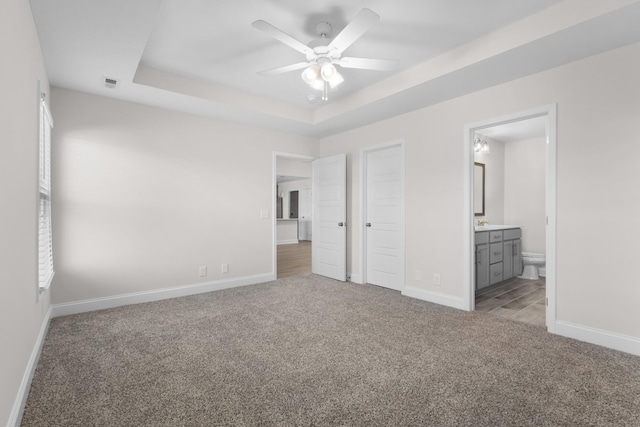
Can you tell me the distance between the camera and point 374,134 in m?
4.48

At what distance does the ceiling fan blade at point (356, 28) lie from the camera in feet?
6.20

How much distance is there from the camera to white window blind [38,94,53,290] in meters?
2.52

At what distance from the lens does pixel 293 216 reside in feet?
41.6

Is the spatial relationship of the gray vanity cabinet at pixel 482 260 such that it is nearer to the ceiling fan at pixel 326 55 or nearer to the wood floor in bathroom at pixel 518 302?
the wood floor in bathroom at pixel 518 302

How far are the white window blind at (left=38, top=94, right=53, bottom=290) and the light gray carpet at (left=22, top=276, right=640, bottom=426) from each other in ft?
1.95

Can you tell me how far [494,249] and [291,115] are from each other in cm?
348

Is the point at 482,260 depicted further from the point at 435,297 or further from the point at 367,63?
the point at 367,63

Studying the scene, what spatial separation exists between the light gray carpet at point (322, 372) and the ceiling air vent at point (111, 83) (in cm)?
241

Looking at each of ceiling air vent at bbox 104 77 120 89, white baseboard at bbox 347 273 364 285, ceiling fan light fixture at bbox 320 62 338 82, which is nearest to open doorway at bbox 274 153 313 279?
white baseboard at bbox 347 273 364 285

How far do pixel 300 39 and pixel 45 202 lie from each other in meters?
2.81

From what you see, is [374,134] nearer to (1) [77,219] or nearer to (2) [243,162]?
(2) [243,162]

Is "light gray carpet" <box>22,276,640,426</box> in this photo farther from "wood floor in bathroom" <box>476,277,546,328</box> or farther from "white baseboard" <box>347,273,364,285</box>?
"white baseboard" <box>347,273,364,285</box>

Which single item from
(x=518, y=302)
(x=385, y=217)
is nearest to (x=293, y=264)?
(x=385, y=217)

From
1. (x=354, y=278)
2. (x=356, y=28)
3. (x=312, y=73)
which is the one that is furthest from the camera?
(x=354, y=278)
